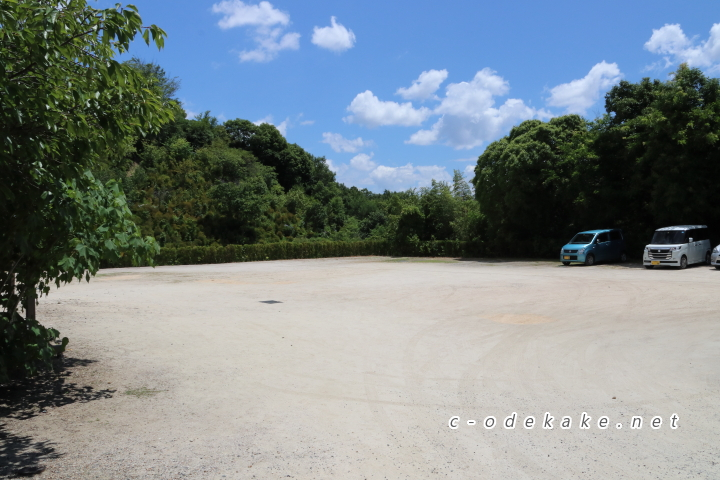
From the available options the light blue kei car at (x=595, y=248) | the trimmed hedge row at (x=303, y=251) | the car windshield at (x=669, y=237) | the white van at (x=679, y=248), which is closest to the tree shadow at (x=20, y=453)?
the white van at (x=679, y=248)

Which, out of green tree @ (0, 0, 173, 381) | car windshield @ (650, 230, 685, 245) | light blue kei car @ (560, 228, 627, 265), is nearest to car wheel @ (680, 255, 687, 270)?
car windshield @ (650, 230, 685, 245)

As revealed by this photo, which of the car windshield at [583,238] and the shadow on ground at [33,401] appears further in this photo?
the car windshield at [583,238]

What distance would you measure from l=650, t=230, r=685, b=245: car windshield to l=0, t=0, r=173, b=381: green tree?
22.9 meters

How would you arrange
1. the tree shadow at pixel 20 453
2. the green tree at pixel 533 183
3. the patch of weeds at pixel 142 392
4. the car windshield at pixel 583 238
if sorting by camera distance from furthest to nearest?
the green tree at pixel 533 183 → the car windshield at pixel 583 238 → the patch of weeds at pixel 142 392 → the tree shadow at pixel 20 453

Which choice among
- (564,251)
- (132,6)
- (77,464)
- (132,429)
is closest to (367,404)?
(132,429)

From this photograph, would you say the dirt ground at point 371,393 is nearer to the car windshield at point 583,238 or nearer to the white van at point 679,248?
the white van at point 679,248

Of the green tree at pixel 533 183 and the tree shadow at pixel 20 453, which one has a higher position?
the green tree at pixel 533 183

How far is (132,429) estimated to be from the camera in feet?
17.1

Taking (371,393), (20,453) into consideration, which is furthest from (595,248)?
(20,453)

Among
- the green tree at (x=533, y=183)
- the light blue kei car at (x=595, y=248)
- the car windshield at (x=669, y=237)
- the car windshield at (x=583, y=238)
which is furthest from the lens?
the green tree at (x=533, y=183)

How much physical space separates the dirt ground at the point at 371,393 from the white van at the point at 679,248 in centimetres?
1037

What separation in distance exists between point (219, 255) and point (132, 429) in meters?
33.4

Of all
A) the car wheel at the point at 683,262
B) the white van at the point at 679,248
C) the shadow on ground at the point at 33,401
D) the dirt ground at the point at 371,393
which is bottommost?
the dirt ground at the point at 371,393

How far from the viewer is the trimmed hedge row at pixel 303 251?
36438 millimetres
